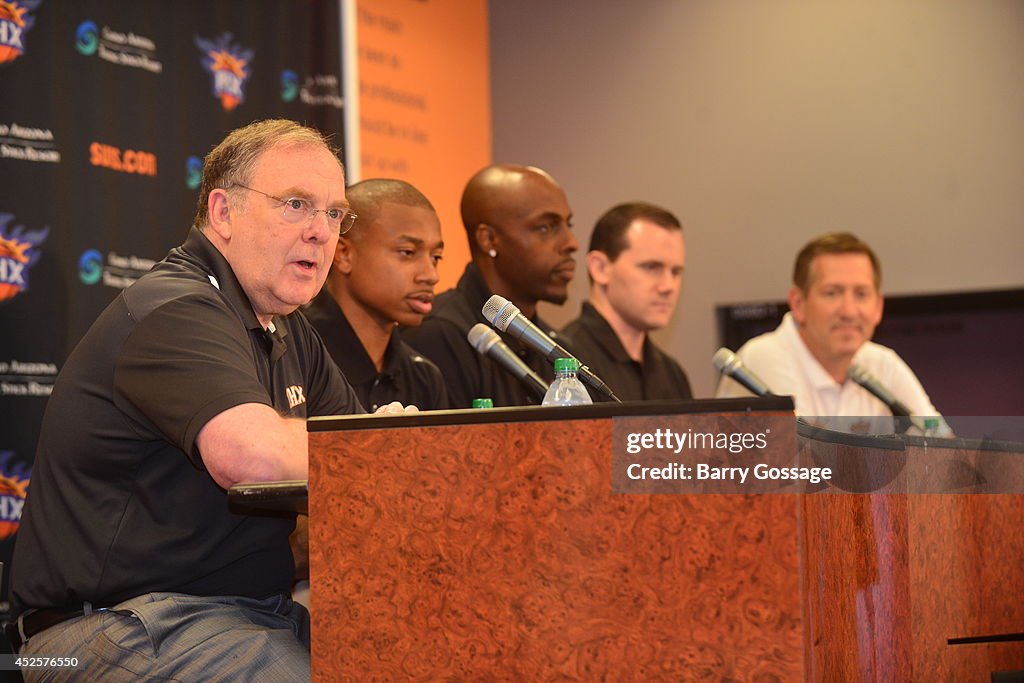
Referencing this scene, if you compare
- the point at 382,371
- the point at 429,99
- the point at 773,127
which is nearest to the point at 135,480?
the point at 382,371

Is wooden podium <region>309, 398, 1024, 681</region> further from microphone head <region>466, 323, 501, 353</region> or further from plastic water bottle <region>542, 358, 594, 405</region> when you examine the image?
microphone head <region>466, 323, 501, 353</region>

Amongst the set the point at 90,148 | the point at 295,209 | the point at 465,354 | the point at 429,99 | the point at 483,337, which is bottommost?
the point at 483,337

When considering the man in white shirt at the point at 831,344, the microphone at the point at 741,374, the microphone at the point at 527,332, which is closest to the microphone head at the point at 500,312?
the microphone at the point at 527,332

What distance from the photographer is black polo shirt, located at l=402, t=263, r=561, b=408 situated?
132 inches

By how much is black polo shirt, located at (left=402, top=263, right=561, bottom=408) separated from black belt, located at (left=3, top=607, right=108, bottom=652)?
1.52 metres

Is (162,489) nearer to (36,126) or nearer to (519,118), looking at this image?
(36,126)

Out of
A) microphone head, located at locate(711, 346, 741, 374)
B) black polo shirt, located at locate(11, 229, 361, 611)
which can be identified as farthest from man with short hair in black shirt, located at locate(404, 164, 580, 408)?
black polo shirt, located at locate(11, 229, 361, 611)

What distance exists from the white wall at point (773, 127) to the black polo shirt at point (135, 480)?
4241 millimetres

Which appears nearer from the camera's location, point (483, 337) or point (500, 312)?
point (500, 312)

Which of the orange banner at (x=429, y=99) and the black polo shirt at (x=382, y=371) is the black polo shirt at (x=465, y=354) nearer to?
the black polo shirt at (x=382, y=371)

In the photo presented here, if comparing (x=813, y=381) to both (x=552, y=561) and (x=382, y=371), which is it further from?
(x=552, y=561)

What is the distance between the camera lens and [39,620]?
6.33ft

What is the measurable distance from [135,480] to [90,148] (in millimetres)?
1920

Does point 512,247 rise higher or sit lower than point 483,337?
higher
